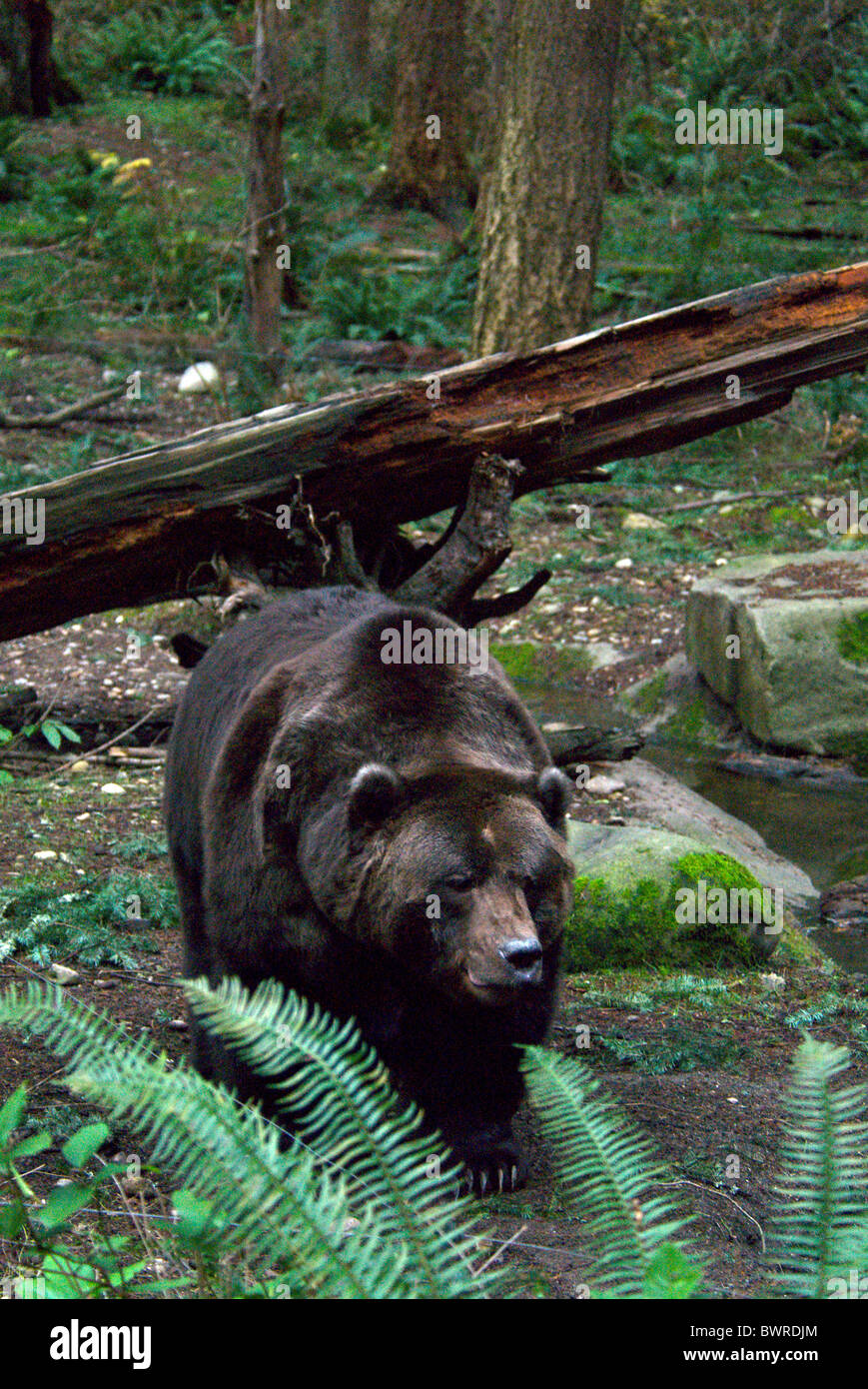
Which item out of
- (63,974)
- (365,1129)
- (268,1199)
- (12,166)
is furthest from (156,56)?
(268,1199)

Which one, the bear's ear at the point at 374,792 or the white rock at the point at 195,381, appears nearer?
the bear's ear at the point at 374,792

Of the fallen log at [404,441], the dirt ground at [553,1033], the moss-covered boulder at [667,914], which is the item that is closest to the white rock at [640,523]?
the dirt ground at [553,1033]

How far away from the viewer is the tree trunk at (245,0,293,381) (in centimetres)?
1138

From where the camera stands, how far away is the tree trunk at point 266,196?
11.4 metres

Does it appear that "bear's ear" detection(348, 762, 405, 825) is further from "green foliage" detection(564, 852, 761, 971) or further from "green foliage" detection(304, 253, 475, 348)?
"green foliage" detection(304, 253, 475, 348)

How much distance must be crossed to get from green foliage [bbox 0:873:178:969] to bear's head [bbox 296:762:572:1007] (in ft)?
6.90

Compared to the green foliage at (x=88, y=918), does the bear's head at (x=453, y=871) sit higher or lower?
higher

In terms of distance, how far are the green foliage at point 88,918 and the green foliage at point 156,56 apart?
25287 millimetres

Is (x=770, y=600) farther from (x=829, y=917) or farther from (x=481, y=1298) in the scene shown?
(x=481, y=1298)

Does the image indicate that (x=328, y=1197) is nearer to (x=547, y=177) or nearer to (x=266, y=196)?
(x=266, y=196)

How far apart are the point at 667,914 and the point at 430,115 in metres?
17.6

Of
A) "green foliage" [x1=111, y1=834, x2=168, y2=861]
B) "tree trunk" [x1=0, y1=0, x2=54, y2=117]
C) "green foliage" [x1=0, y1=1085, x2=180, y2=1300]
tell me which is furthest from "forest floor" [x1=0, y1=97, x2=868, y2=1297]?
"tree trunk" [x1=0, y1=0, x2=54, y2=117]

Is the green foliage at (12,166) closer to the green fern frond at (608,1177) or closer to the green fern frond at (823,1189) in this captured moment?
the green fern frond at (608,1177)

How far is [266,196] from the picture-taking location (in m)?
11.9
